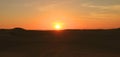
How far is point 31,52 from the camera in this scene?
22.8 metres

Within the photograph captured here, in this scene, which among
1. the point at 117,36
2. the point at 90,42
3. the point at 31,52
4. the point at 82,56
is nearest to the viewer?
the point at 82,56

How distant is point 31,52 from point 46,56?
2698mm

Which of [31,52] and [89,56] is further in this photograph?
[31,52]

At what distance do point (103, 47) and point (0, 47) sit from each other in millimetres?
8693

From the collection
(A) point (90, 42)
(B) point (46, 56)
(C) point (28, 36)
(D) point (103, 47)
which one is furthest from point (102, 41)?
(B) point (46, 56)

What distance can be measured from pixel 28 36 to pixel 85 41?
7.01 metres

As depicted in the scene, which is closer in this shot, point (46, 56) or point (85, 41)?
point (46, 56)

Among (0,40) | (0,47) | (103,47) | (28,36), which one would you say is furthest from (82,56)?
(28,36)

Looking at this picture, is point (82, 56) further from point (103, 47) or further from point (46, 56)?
point (103, 47)

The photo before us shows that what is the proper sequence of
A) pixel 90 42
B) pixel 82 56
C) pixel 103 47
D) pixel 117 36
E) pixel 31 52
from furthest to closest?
pixel 117 36
pixel 90 42
pixel 103 47
pixel 31 52
pixel 82 56

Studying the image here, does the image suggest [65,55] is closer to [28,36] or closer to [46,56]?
[46,56]

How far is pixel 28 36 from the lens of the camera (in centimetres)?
3416

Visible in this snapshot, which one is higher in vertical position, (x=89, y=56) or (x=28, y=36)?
(x=28, y=36)

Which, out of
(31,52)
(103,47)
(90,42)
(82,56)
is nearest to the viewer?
(82,56)
